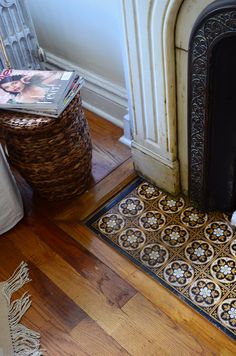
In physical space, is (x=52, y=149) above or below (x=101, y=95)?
above

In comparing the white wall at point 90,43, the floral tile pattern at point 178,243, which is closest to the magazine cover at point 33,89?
the white wall at point 90,43

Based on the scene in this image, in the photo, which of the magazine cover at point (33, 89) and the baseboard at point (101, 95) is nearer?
the magazine cover at point (33, 89)

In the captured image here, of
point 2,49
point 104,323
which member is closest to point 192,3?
point 2,49

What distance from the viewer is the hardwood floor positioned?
3.94ft

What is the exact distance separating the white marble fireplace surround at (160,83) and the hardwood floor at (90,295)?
0.20m

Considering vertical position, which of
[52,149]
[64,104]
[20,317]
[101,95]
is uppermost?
[64,104]

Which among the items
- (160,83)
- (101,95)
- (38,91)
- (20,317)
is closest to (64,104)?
(38,91)

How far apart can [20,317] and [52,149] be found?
0.53 meters

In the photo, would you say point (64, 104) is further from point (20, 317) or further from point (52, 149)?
point (20, 317)

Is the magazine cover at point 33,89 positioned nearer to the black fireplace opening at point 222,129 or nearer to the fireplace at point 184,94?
the fireplace at point 184,94

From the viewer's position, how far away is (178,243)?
1.42 metres

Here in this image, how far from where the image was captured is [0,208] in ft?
4.79

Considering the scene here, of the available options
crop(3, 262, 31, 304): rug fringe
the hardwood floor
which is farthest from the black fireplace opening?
crop(3, 262, 31, 304): rug fringe

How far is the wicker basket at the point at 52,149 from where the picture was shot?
1.31m
